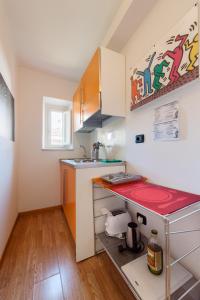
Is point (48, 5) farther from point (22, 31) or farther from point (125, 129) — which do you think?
point (125, 129)

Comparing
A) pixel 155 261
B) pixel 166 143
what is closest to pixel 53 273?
pixel 155 261

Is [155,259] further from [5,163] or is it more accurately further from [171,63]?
[5,163]

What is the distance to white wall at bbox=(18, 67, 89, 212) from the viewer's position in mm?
2197

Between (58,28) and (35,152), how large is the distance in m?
1.76

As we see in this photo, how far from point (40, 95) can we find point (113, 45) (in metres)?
1.47

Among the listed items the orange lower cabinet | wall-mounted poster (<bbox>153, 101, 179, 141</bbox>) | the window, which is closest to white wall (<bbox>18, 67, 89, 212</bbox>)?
the window

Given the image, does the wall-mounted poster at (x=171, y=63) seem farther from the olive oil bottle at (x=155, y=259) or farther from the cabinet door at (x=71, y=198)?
the olive oil bottle at (x=155, y=259)

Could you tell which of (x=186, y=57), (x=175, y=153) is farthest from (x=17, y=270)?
(x=186, y=57)

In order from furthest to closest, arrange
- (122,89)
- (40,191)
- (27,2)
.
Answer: (40,191), (122,89), (27,2)

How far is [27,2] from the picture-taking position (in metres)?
1.26

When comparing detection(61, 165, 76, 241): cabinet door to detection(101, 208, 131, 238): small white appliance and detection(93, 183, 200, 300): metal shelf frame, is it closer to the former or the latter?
detection(101, 208, 131, 238): small white appliance

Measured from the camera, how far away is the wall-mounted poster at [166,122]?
97 cm

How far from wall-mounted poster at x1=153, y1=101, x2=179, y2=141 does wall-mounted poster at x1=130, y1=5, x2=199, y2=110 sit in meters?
0.12

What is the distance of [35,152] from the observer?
229 centimetres
